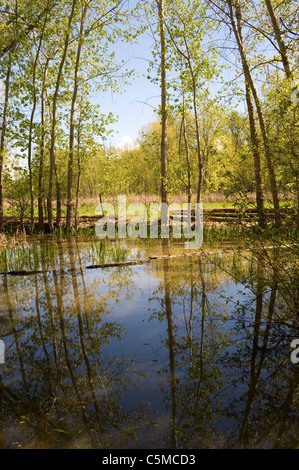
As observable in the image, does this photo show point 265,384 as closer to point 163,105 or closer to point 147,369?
point 147,369

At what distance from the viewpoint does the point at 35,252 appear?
411 inches

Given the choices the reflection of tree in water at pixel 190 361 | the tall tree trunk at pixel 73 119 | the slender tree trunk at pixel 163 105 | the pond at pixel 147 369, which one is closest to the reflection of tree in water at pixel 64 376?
the pond at pixel 147 369

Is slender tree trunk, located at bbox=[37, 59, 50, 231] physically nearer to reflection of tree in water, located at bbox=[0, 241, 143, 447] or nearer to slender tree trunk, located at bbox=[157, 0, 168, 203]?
slender tree trunk, located at bbox=[157, 0, 168, 203]

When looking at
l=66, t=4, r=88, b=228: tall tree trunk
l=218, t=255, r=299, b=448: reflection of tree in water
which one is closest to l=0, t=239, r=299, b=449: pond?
l=218, t=255, r=299, b=448: reflection of tree in water

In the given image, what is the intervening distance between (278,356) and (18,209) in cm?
1505

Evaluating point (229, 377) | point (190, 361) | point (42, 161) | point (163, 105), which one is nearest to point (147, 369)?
point (190, 361)

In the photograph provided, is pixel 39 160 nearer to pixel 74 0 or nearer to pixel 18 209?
pixel 18 209

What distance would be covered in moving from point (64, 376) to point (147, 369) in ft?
2.59

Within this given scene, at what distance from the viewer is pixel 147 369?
3.32m

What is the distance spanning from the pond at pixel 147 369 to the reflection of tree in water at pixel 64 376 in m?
0.01

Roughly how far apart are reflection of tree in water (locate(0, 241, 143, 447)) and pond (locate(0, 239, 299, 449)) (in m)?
0.01

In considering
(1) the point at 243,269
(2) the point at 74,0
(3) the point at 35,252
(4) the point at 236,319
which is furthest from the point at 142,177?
(4) the point at 236,319

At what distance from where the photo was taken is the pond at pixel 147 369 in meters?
2.45

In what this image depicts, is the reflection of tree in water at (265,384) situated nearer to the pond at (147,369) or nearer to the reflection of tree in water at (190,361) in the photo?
the pond at (147,369)
